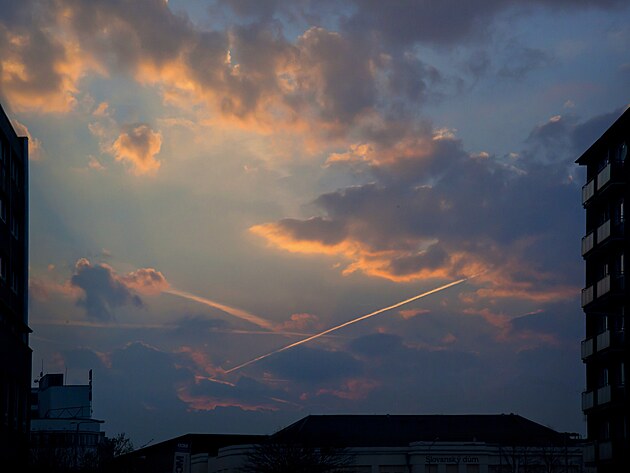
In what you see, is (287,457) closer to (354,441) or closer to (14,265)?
(354,441)

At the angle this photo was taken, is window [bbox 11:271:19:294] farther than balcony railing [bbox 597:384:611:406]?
No

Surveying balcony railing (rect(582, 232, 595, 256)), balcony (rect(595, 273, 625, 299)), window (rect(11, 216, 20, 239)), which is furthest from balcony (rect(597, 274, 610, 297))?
window (rect(11, 216, 20, 239))

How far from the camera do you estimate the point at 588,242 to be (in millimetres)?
71188

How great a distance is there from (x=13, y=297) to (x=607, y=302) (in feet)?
118

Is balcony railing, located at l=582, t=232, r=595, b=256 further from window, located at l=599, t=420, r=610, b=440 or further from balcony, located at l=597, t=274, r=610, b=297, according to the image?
window, located at l=599, t=420, r=610, b=440

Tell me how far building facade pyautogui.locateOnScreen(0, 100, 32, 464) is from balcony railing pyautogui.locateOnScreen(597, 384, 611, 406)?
34781 mm

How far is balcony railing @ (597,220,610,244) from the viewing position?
6695 centimetres

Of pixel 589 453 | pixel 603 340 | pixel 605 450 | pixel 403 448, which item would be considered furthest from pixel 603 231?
pixel 403 448

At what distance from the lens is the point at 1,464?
174 feet

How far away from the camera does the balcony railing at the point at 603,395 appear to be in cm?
6631

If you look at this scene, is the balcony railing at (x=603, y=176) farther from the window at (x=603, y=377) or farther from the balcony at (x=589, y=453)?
the balcony at (x=589, y=453)

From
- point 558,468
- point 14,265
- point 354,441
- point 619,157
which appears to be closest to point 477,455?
point 558,468

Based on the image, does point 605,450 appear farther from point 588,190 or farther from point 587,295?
point 588,190

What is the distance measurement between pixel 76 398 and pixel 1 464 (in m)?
149
